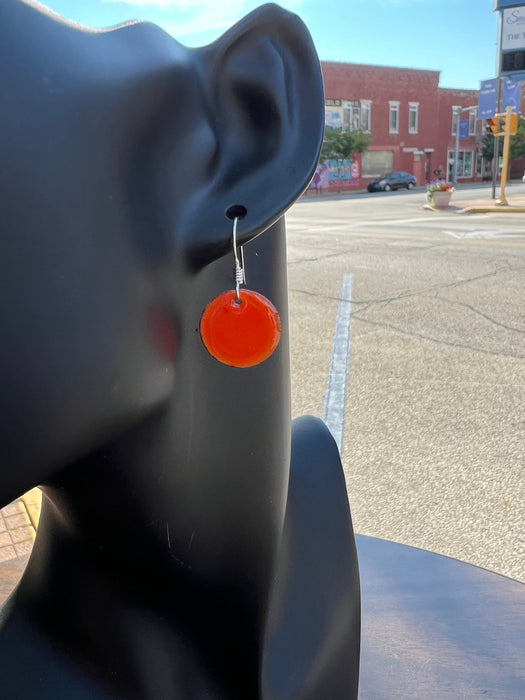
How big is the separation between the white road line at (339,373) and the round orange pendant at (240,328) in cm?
214

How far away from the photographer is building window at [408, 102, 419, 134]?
32.3 m

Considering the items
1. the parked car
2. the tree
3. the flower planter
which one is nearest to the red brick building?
the tree

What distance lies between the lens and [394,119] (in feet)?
105

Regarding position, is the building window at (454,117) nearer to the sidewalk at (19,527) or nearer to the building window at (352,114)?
the building window at (352,114)

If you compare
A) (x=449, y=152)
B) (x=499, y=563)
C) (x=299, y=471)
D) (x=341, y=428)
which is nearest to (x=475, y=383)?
(x=341, y=428)

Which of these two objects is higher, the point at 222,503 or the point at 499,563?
the point at 222,503

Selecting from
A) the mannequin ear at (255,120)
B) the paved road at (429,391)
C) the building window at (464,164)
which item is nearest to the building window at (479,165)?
the building window at (464,164)

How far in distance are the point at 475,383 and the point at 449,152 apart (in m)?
34.0

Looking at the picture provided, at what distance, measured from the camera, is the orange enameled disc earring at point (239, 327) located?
586 mm

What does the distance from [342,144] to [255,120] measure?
2933 centimetres

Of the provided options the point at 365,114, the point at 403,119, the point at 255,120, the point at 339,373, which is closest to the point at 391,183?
the point at 365,114

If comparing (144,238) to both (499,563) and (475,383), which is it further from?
(475,383)

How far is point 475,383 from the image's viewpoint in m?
3.39

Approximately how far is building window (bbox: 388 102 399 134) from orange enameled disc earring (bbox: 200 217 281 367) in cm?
3362
